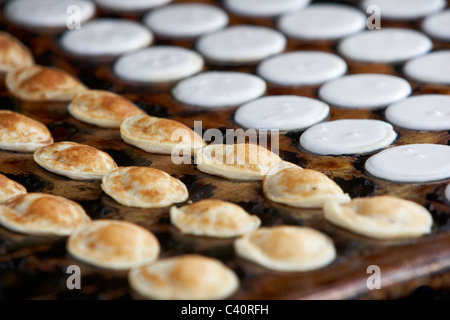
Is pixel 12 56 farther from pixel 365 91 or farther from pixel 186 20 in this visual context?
pixel 365 91

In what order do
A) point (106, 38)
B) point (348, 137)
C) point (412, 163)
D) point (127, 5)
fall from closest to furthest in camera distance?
point (412, 163), point (348, 137), point (106, 38), point (127, 5)

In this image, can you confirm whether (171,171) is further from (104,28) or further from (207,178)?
(104,28)

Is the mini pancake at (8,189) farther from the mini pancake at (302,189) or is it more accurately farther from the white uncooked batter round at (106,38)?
the white uncooked batter round at (106,38)

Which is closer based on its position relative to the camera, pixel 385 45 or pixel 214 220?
pixel 214 220

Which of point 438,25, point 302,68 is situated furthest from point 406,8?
point 302,68

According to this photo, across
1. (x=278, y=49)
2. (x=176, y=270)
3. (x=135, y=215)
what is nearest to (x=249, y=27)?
(x=278, y=49)

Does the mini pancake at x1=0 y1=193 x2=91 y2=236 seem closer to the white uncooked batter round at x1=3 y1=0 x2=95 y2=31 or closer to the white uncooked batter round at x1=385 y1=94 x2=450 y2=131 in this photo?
the white uncooked batter round at x1=385 y1=94 x2=450 y2=131
